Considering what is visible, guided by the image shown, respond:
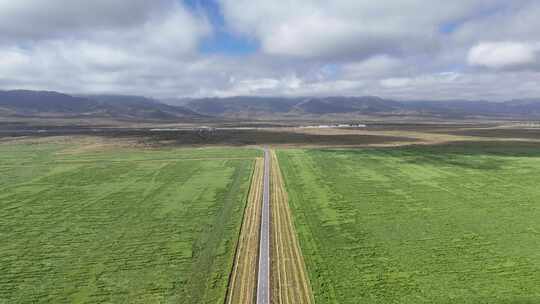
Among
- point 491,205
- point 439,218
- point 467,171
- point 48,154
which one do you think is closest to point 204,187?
point 439,218

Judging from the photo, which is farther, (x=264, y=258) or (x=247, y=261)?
(x=264, y=258)

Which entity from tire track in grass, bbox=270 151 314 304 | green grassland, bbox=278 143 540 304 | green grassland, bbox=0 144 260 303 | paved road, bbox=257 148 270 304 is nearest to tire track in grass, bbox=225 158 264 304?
paved road, bbox=257 148 270 304

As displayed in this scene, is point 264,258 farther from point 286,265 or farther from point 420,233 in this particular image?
point 420,233

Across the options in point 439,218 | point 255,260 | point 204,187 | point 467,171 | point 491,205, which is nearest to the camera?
point 255,260

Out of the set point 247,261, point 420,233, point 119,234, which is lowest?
point 247,261

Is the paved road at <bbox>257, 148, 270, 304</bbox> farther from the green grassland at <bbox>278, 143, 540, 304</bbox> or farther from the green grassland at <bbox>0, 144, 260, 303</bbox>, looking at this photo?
the green grassland at <bbox>278, 143, 540, 304</bbox>

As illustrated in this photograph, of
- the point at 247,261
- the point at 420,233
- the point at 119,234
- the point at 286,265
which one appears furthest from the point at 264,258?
the point at 420,233

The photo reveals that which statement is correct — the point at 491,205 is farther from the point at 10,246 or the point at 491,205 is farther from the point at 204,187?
the point at 10,246
